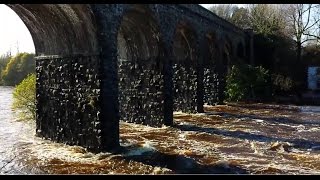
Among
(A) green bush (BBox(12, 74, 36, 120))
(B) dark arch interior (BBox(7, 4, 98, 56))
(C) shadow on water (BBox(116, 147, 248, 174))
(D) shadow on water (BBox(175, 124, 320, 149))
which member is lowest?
(C) shadow on water (BBox(116, 147, 248, 174))

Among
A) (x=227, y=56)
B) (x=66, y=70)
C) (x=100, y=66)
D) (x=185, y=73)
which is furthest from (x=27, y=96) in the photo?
(x=227, y=56)

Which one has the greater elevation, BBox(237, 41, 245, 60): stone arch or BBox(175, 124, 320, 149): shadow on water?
BBox(237, 41, 245, 60): stone arch

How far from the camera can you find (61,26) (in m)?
8.41

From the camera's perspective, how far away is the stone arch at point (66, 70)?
26.4 ft

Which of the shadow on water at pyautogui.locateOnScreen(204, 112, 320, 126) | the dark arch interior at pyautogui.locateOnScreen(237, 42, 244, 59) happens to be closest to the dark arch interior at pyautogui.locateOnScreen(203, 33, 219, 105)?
the shadow on water at pyautogui.locateOnScreen(204, 112, 320, 126)

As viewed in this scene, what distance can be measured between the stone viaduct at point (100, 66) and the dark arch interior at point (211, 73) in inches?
189

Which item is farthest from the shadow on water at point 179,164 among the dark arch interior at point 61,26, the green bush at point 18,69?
the green bush at point 18,69

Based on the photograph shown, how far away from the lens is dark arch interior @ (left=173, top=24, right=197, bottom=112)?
15.2 meters

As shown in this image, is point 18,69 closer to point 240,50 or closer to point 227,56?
point 240,50

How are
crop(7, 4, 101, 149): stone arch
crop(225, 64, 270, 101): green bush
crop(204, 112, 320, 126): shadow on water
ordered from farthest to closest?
crop(225, 64, 270, 101): green bush → crop(204, 112, 320, 126): shadow on water → crop(7, 4, 101, 149): stone arch

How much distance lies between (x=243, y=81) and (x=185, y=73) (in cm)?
568

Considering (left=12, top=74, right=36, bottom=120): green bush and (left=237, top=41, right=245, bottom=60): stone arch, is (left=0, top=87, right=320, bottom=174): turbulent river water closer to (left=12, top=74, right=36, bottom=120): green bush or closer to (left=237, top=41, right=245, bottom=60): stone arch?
(left=12, top=74, right=36, bottom=120): green bush

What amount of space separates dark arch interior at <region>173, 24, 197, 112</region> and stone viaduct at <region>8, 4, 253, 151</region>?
1.25 m

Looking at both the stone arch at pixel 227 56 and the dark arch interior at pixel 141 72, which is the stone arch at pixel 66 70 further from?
the stone arch at pixel 227 56
